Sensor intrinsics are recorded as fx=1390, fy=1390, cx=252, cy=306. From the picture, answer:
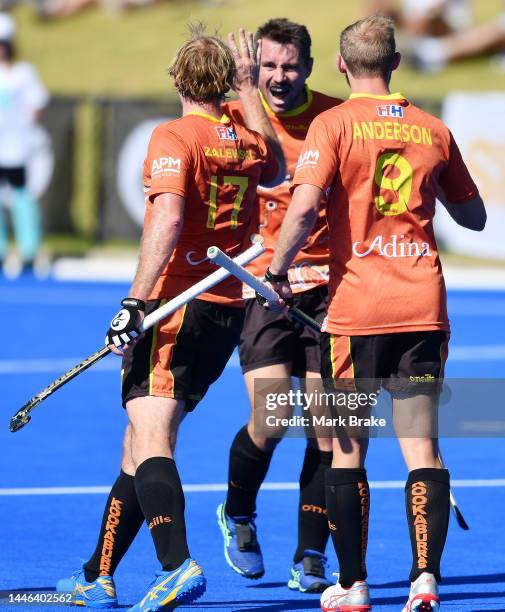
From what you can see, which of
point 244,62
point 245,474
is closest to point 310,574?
point 245,474

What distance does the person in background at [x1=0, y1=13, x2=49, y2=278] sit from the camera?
60.2 ft

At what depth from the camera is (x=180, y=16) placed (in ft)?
101

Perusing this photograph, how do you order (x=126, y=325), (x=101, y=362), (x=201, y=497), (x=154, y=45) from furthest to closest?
(x=154, y=45) < (x=101, y=362) < (x=201, y=497) < (x=126, y=325)

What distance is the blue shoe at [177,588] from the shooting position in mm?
5004

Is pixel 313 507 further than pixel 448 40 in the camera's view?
No

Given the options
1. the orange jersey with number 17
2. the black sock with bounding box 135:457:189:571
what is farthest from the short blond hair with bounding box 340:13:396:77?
the black sock with bounding box 135:457:189:571

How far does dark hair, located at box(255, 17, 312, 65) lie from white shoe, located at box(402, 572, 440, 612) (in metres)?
2.68

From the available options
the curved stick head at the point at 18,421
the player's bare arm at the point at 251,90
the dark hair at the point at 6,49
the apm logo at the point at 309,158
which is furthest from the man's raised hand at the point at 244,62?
the dark hair at the point at 6,49

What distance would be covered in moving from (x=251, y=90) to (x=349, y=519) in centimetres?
188

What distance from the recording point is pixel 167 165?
5328 mm

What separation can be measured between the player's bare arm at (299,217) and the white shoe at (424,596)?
4.33ft

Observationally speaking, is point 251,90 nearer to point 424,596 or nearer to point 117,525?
point 117,525

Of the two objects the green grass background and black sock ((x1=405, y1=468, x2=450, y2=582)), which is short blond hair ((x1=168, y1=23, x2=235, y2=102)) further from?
the green grass background

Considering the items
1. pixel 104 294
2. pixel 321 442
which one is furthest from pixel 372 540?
pixel 104 294
